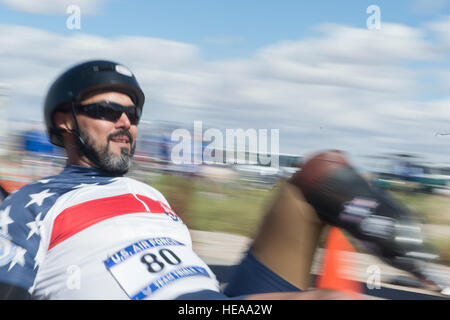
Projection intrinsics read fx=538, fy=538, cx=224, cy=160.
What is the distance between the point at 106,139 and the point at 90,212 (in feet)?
1.32

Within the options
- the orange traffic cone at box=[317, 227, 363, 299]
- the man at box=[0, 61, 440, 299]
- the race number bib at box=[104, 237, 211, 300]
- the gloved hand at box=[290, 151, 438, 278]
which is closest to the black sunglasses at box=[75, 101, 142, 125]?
the man at box=[0, 61, 440, 299]

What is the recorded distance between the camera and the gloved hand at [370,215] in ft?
5.12

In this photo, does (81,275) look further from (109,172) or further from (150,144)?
(150,144)

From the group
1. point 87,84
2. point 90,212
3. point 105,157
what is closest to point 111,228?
point 90,212

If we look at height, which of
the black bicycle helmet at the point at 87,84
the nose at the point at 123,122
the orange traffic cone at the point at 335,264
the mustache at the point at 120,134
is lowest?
the orange traffic cone at the point at 335,264

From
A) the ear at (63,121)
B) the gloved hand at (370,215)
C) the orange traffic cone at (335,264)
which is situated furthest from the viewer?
the ear at (63,121)

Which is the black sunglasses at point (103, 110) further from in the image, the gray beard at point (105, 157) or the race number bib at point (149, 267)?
the race number bib at point (149, 267)

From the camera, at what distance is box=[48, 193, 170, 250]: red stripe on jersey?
163cm

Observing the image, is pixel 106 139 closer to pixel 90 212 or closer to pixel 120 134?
pixel 120 134

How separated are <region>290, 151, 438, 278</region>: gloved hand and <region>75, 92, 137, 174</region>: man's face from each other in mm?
770

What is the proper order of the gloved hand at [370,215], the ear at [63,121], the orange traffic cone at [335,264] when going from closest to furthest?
1. the gloved hand at [370,215]
2. the orange traffic cone at [335,264]
3. the ear at [63,121]

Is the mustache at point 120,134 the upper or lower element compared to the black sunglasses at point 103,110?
lower

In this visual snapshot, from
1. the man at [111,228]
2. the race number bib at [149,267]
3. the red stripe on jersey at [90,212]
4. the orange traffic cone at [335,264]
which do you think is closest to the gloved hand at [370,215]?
the man at [111,228]
